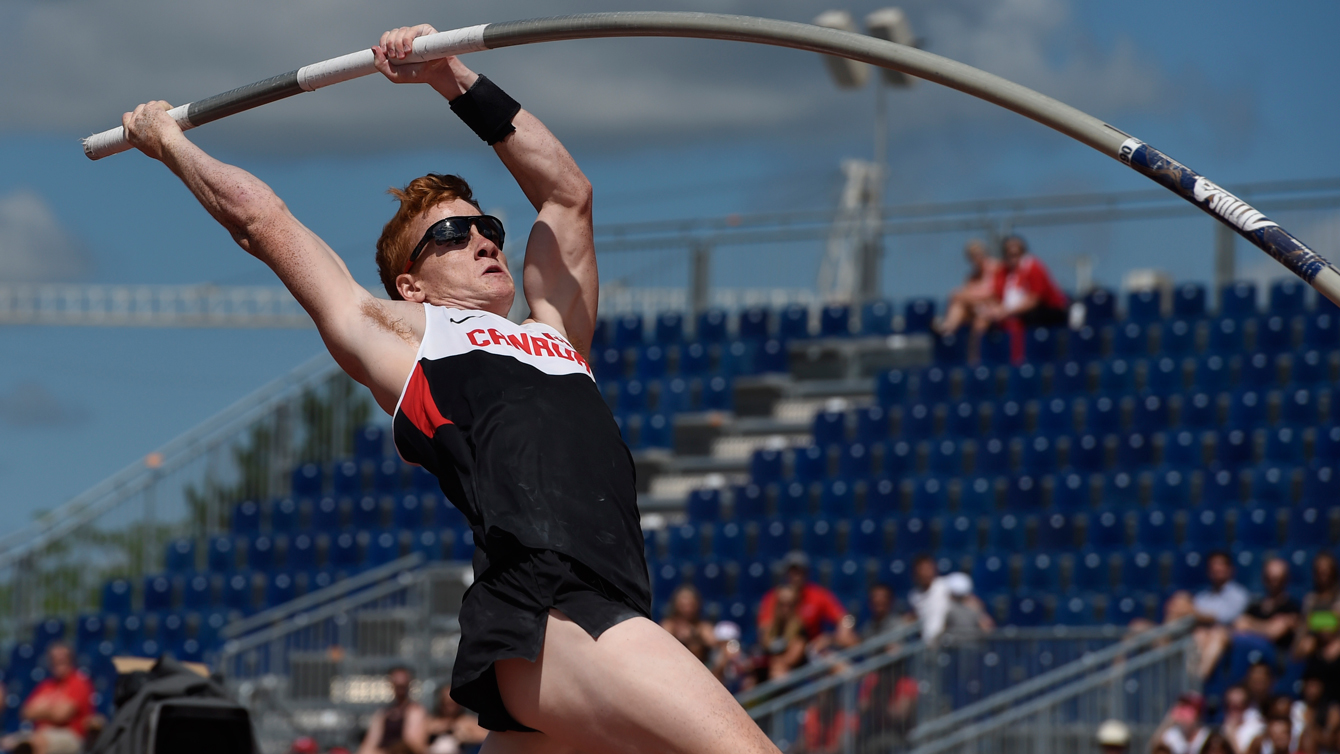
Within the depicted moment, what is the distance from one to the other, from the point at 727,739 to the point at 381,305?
146 cm

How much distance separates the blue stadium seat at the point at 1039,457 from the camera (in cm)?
1479

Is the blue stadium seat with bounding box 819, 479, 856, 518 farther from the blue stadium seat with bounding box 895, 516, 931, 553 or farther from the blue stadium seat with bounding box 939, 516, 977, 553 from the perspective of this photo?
the blue stadium seat with bounding box 939, 516, 977, 553

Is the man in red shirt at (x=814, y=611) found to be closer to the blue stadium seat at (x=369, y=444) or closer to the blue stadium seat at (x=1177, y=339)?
the blue stadium seat at (x=1177, y=339)

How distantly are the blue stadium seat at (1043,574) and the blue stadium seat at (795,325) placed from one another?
207 inches

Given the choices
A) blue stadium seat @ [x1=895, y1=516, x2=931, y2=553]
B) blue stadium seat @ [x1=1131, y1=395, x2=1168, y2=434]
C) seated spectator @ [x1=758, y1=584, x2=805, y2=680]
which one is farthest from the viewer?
blue stadium seat @ [x1=895, y1=516, x2=931, y2=553]

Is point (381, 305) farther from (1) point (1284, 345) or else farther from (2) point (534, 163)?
(1) point (1284, 345)

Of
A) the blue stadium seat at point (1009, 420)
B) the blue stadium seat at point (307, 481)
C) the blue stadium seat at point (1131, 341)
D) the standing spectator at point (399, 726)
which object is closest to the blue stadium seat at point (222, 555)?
the blue stadium seat at point (307, 481)

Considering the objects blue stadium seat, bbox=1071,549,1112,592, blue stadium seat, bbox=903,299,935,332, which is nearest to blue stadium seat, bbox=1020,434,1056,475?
blue stadium seat, bbox=1071,549,1112,592

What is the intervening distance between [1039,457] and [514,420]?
11.6 meters

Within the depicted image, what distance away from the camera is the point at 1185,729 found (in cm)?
1051

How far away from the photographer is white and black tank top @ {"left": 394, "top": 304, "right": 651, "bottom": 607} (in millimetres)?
3816

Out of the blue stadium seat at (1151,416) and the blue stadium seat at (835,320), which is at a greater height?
the blue stadium seat at (835,320)

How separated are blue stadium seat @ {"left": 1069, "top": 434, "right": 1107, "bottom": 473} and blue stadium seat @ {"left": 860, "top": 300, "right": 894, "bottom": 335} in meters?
3.64

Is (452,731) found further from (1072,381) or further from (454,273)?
(454,273)
